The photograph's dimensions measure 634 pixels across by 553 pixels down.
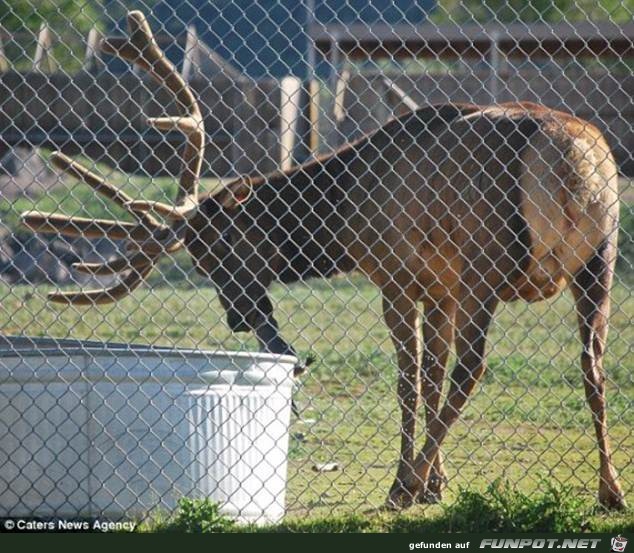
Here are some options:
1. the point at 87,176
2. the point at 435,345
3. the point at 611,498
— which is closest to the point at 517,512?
the point at 611,498

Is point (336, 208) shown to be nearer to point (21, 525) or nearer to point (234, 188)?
point (234, 188)

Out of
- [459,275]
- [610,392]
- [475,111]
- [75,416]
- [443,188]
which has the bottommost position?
[610,392]

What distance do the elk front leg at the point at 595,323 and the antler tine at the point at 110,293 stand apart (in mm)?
2810

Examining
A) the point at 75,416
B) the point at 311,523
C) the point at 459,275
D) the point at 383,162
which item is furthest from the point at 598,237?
the point at 75,416

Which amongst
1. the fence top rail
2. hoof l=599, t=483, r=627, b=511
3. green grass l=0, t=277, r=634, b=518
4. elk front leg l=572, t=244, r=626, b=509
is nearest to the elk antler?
green grass l=0, t=277, r=634, b=518

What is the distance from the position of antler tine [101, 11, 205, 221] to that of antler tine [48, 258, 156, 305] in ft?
1.60

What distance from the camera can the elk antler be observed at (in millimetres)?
7078

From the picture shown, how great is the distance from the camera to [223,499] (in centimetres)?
575

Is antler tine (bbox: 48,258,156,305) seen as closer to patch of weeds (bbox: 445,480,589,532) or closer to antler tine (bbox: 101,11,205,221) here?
antler tine (bbox: 101,11,205,221)

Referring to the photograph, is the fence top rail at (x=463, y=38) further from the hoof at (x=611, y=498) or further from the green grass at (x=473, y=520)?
the green grass at (x=473, y=520)

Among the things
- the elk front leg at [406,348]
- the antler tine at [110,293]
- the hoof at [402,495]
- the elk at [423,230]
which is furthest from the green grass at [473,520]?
the antler tine at [110,293]

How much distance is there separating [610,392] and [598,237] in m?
3.39

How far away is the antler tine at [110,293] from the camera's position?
7.34m

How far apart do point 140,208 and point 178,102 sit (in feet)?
2.60
